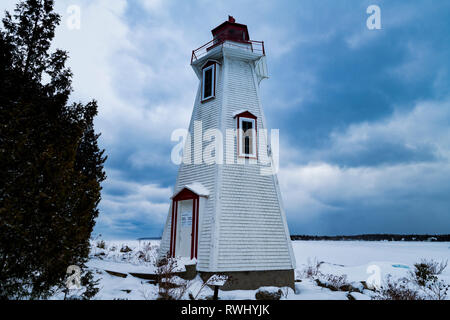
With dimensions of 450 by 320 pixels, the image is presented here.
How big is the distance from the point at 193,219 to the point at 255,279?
11.6ft

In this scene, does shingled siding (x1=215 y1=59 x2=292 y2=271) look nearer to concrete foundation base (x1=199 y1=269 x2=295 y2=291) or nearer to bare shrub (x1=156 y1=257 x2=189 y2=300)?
concrete foundation base (x1=199 y1=269 x2=295 y2=291)

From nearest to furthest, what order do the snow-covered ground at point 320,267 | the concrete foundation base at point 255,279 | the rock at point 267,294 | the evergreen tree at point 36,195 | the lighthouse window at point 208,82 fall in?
the evergreen tree at point 36,195 < the rock at point 267,294 < the snow-covered ground at point 320,267 < the concrete foundation base at point 255,279 < the lighthouse window at point 208,82

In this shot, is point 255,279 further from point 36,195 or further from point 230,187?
point 36,195

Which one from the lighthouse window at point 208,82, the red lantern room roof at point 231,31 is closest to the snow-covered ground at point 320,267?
the lighthouse window at point 208,82

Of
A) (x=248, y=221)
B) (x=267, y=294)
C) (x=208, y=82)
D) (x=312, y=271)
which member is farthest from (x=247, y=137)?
(x=312, y=271)

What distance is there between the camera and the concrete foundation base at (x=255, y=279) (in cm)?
1099

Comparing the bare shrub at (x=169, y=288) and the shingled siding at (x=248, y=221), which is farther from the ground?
the shingled siding at (x=248, y=221)

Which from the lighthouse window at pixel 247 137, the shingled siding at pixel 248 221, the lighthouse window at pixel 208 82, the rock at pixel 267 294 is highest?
the lighthouse window at pixel 208 82

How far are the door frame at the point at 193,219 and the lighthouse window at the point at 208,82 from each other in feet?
16.7

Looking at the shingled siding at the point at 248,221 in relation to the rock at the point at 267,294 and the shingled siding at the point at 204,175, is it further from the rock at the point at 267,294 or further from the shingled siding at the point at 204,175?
the rock at the point at 267,294

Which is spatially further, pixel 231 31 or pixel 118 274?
pixel 231 31

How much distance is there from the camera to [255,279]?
37.4ft

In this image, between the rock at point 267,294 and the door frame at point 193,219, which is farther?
the door frame at point 193,219

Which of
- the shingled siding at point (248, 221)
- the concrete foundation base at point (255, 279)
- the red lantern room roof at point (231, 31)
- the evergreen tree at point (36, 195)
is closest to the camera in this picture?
the evergreen tree at point (36, 195)
